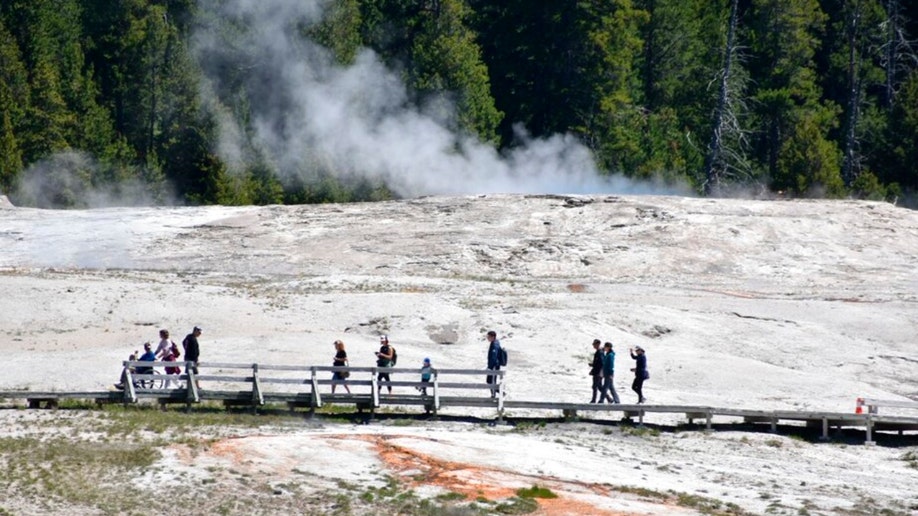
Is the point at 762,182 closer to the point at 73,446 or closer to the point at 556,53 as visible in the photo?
the point at 556,53

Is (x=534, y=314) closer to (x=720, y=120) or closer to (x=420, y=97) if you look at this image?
(x=720, y=120)

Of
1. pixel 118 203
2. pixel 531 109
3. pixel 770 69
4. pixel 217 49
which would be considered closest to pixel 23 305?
pixel 118 203

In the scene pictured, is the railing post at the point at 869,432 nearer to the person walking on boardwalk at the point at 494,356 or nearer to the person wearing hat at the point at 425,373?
the person walking on boardwalk at the point at 494,356

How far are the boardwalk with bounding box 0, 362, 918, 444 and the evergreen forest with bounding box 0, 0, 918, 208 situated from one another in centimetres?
3445

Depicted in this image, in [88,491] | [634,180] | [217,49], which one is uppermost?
[217,49]

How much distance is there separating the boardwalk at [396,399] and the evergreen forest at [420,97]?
34449 millimetres

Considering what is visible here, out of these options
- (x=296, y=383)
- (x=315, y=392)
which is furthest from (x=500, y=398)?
(x=296, y=383)

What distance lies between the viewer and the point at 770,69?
8194 centimetres

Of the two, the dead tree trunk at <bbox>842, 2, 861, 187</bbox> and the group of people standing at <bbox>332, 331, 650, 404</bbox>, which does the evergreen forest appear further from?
the group of people standing at <bbox>332, 331, 650, 404</bbox>

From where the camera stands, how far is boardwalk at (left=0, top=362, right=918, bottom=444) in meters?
29.7

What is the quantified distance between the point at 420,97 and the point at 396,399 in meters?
43.3

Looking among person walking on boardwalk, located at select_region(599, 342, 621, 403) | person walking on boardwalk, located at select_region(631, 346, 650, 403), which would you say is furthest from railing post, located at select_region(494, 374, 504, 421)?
person walking on boardwalk, located at select_region(631, 346, 650, 403)

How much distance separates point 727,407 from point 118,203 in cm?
3995

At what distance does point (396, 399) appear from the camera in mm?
30047
